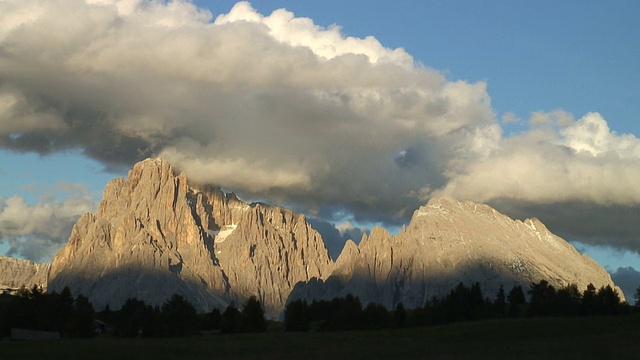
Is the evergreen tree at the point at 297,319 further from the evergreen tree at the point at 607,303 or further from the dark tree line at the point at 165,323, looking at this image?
the evergreen tree at the point at 607,303

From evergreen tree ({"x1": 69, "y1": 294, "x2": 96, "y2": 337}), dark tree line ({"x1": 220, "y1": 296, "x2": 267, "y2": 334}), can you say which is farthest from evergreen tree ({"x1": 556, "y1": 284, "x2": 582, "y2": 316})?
evergreen tree ({"x1": 69, "y1": 294, "x2": 96, "y2": 337})

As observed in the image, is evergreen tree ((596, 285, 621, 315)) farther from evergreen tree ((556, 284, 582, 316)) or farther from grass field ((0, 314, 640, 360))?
grass field ((0, 314, 640, 360))

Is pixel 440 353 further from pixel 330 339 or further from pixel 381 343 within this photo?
pixel 330 339

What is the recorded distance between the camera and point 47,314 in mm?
158750

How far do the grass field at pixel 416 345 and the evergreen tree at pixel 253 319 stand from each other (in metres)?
49.3

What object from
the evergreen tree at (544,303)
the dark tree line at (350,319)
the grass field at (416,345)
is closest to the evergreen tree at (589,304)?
the evergreen tree at (544,303)

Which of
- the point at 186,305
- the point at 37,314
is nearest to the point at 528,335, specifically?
the point at 186,305

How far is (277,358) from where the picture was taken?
82.7 m

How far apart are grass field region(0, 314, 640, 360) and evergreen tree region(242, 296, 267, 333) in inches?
1942

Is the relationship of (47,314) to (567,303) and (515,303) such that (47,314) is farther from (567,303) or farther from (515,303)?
(567,303)

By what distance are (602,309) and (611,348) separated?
262 ft

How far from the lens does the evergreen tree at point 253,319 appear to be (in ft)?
541

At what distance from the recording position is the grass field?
270 feet

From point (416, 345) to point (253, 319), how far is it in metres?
74.7
